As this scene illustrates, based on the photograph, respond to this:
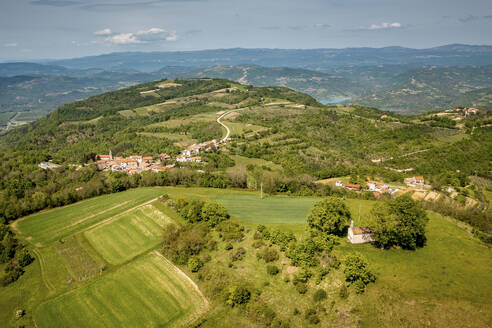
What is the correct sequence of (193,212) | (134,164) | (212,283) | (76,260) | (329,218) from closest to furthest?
(212,283) < (329,218) < (76,260) < (193,212) < (134,164)

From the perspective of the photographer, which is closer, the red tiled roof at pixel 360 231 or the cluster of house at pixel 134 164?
the red tiled roof at pixel 360 231

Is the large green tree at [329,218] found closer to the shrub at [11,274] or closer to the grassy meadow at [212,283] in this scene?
the grassy meadow at [212,283]

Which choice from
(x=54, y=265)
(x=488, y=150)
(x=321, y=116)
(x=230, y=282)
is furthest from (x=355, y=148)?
(x=54, y=265)

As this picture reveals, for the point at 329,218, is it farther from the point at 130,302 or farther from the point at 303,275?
the point at 130,302

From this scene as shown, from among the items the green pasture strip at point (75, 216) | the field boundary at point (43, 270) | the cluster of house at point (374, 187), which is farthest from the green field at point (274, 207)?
the field boundary at point (43, 270)

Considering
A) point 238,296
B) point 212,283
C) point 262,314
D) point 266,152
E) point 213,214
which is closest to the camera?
point 262,314

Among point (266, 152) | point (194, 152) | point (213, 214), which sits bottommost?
point (194, 152)

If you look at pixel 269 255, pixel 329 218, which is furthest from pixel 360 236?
pixel 269 255
